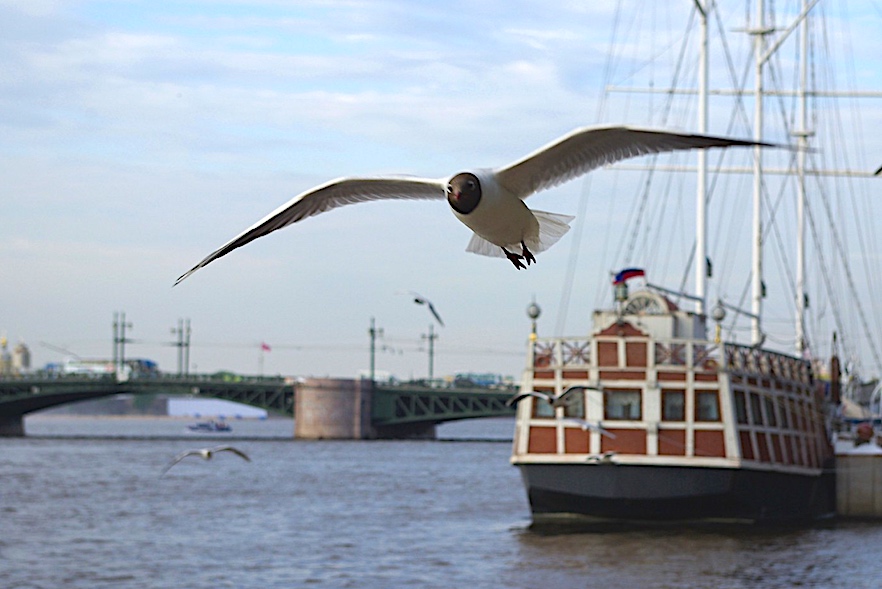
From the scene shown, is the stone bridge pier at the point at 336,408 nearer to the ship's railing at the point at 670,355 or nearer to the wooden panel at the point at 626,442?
the ship's railing at the point at 670,355

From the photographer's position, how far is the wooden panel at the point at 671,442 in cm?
4162

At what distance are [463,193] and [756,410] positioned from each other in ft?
116

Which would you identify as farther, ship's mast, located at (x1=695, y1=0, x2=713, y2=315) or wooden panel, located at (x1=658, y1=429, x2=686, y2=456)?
ship's mast, located at (x1=695, y1=0, x2=713, y2=315)

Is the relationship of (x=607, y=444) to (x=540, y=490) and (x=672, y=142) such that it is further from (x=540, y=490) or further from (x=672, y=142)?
(x=672, y=142)

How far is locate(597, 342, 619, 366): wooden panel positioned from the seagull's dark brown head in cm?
3242

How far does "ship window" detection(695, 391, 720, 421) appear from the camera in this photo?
1670 inches

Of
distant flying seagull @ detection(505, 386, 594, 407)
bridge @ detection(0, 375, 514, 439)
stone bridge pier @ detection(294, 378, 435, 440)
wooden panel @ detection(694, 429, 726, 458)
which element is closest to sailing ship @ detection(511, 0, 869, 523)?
wooden panel @ detection(694, 429, 726, 458)

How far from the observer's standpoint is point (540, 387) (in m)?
44.3

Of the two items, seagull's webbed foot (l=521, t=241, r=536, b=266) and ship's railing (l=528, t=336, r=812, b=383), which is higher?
ship's railing (l=528, t=336, r=812, b=383)

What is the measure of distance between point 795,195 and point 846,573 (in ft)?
123

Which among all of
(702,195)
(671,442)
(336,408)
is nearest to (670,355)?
(671,442)

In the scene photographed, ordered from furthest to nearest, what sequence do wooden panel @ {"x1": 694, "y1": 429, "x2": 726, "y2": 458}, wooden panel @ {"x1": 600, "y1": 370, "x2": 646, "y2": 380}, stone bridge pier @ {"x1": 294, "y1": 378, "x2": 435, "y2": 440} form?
stone bridge pier @ {"x1": 294, "y1": 378, "x2": 435, "y2": 440}, wooden panel @ {"x1": 600, "y1": 370, "x2": 646, "y2": 380}, wooden panel @ {"x1": 694, "y1": 429, "x2": 726, "y2": 458}

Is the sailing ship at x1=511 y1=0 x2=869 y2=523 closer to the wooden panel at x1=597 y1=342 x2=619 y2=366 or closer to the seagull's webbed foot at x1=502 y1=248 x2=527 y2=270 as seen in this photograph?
the wooden panel at x1=597 y1=342 x2=619 y2=366

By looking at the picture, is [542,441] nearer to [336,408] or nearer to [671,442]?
[671,442]
